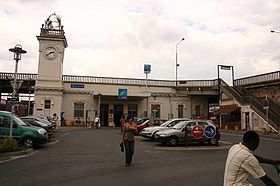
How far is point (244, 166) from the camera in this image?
3859 mm

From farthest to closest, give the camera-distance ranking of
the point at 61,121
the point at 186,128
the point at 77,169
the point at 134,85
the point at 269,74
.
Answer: the point at 134,85 → the point at 61,121 → the point at 269,74 → the point at 186,128 → the point at 77,169

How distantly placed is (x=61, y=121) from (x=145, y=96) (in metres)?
12.2

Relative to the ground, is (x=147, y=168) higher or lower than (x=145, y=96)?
lower

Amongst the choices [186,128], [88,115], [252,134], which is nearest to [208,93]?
[88,115]

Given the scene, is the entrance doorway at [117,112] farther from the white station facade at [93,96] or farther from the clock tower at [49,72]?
the clock tower at [49,72]

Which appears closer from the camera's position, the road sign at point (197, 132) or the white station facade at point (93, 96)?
the road sign at point (197, 132)

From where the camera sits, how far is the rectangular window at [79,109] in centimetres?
4519

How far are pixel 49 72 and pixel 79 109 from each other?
675 centimetres

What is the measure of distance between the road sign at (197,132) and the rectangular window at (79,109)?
2853 cm

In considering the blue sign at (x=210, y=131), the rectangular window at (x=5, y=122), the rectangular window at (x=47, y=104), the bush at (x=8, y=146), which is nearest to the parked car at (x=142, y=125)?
the blue sign at (x=210, y=131)

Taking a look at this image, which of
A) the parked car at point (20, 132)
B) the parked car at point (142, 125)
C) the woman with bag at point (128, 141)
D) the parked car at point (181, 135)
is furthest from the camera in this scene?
the parked car at point (142, 125)

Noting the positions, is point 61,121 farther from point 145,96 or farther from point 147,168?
point 147,168

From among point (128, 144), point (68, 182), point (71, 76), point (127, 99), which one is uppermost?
point (71, 76)

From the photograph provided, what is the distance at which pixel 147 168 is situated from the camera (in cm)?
1093
